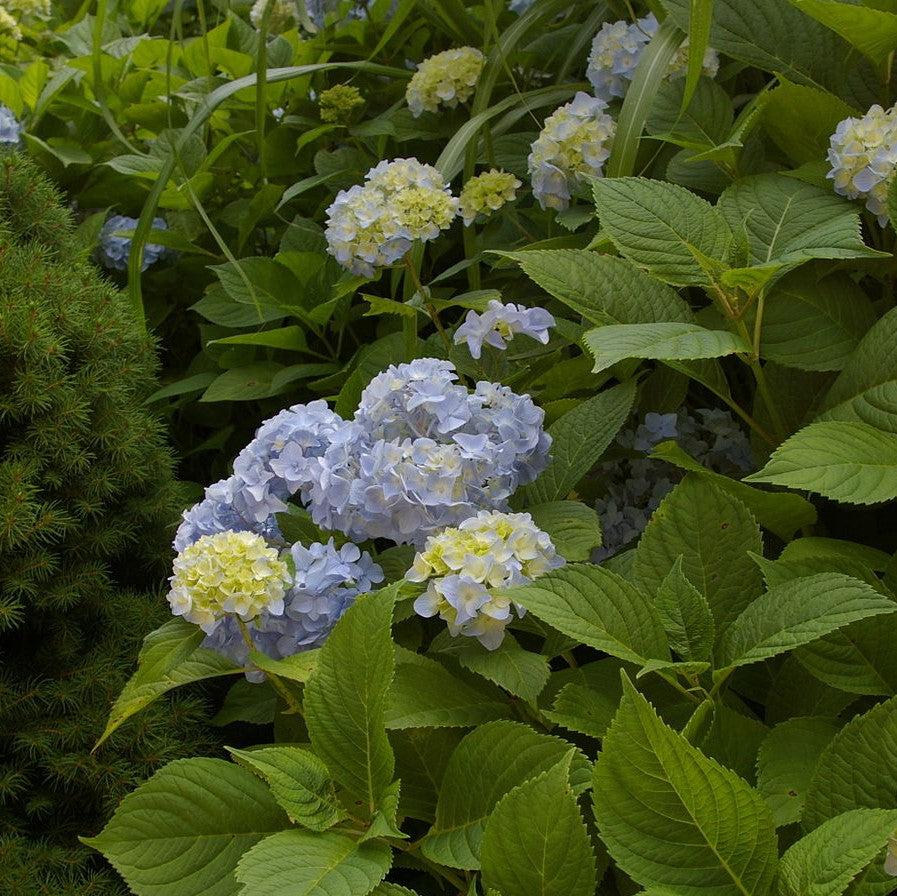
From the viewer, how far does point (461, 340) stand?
135cm

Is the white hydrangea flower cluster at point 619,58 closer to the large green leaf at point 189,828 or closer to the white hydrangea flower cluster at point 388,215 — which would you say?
the white hydrangea flower cluster at point 388,215

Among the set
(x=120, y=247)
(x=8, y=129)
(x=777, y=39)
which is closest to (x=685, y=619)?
(x=777, y=39)

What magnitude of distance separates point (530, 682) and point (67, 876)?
66 cm

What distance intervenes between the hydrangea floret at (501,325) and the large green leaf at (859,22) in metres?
0.45

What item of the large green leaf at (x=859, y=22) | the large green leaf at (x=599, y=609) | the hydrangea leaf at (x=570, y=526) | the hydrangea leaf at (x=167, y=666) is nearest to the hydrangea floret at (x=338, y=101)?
the large green leaf at (x=859, y=22)

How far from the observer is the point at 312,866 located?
2.84 ft

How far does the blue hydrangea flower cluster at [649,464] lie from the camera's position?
1392mm

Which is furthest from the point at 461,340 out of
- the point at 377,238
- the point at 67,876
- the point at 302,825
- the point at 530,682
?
the point at 67,876

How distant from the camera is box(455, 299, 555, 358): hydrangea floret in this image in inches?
51.4

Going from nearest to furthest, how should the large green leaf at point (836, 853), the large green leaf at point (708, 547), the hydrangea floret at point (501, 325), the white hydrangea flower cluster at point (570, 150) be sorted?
1. the large green leaf at point (836, 853)
2. the large green leaf at point (708, 547)
3. the hydrangea floret at point (501, 325)
4. the white hydrangea flower cluster at point (570, 150)

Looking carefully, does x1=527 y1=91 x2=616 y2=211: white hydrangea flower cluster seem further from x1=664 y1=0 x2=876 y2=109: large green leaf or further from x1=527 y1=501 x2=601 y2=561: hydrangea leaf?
x1=527 y1=501 x2=601 y2=561: hydrangea leaf

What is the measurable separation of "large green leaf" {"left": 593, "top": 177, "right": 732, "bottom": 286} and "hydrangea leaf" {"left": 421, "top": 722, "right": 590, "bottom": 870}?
498 millimetres

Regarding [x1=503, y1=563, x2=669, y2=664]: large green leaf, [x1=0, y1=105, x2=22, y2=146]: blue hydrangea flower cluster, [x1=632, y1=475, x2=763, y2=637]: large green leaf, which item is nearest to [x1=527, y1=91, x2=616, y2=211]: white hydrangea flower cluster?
[x1=632, y1=475, x2=763, y2=637]: large green leaf

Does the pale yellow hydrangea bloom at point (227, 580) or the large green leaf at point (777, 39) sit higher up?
the large green leaf at point (777, 39)
